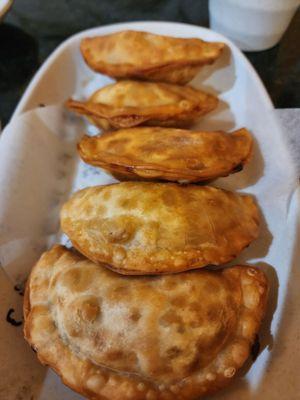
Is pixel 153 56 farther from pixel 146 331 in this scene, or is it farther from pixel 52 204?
pixel 146 331

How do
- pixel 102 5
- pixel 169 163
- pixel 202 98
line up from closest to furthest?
pixel 169 163 < pixel 202 98 < pixel 102 5

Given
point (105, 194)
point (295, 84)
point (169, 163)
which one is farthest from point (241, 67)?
point (105, 194)

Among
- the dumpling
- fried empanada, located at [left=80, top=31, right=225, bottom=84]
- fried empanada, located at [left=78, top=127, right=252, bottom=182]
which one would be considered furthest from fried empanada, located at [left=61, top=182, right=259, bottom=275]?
fried empanada, located at [left=80, top=31, right=225, bottom=84]

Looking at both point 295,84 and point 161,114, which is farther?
point 295,84

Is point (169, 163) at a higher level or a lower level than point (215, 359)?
higher

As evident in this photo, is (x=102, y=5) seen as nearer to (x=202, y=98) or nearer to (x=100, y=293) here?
(x=202, y=98)

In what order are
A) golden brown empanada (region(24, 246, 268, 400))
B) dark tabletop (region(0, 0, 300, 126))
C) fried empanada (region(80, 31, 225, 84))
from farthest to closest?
dark tabletop (region(0, 0, 300, 126)) → fried empanada (region(80, 31, 225, 84)) → golden brown empanada (region(24, 246, 268, 400))

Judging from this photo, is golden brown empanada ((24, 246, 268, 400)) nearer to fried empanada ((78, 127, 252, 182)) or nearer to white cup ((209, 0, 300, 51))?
fried empanada ((78, 127, 252, 182))

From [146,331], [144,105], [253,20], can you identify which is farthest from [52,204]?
[253,20]
